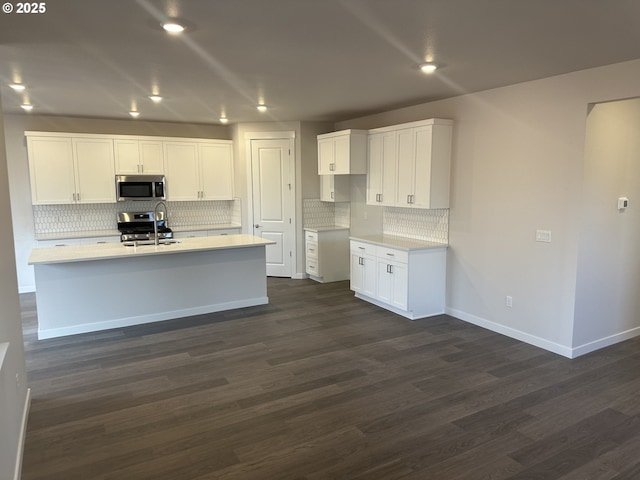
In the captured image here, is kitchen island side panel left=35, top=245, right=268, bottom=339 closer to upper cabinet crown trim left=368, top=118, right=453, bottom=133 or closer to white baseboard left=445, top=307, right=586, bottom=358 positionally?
upper cabinet crown trim left=368, top=118, right=453, bottom=133

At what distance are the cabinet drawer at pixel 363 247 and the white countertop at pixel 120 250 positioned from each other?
128 centimetres

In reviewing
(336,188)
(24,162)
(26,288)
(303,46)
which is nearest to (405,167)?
(336,188)

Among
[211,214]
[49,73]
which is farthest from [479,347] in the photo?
[211,214]

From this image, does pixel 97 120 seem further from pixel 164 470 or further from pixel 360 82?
pixel 164 470

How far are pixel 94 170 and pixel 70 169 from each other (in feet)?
1.06

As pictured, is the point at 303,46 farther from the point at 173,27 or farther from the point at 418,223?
the point at 418,223

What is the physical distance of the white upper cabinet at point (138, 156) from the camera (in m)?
6.96

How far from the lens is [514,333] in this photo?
4695mm

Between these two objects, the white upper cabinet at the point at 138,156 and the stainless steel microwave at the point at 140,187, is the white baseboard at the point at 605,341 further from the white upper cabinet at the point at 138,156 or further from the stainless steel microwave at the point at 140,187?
the white upper cabinet at the point at 138,156

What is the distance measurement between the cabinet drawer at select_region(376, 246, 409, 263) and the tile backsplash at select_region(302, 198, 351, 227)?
1.78m

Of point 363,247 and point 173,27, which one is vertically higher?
point 173,27

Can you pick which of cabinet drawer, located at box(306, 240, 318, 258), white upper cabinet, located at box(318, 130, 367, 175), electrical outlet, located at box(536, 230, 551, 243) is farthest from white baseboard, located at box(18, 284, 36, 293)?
electrical outlet, located at box(536, 230, 551, 243)

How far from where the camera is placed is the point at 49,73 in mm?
3891

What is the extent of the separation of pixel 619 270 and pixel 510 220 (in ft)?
3.85
